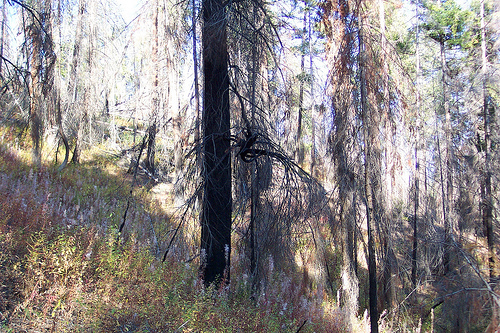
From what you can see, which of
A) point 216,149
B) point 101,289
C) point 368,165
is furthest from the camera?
point 368,165

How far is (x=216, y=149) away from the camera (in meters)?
5.29

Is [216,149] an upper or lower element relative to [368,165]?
upper

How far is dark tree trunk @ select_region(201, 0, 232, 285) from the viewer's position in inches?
196

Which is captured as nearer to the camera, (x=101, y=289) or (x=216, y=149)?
(x=101, y=289)

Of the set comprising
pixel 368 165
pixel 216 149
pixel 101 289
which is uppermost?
pixel 216 149

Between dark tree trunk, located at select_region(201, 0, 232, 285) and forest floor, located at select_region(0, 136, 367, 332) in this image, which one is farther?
dark tree trunk, located at select_region(201, 0, 232, 285)

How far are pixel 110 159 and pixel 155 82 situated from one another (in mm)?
4212

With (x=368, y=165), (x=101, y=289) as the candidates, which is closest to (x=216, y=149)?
(x=101, y=289)

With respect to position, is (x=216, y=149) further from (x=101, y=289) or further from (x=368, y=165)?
(x=368, y=165)

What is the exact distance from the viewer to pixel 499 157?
597 inches

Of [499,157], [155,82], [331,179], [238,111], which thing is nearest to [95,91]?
[155,82]

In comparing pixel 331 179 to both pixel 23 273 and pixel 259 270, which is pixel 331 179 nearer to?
pixel 259 270

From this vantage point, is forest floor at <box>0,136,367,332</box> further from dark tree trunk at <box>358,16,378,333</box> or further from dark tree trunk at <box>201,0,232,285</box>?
dark tree trunk at <box>358,16,378,333</box>

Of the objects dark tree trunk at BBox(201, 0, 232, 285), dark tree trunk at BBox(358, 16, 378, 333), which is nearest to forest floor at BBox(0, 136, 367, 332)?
dark tree trunk at BBox(201, 0, 232, 285)
